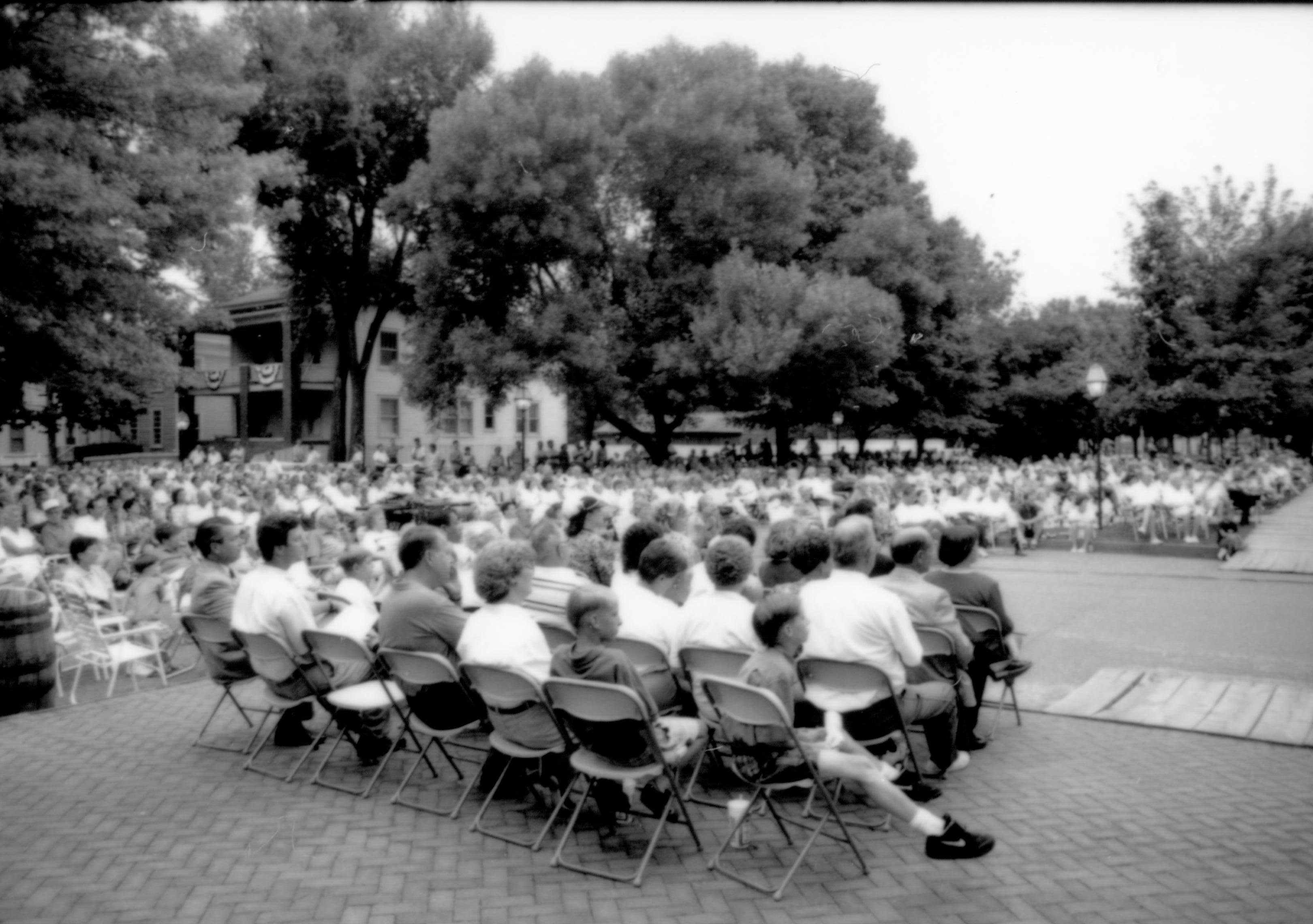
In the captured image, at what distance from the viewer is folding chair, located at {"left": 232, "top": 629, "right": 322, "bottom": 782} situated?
5.38 m

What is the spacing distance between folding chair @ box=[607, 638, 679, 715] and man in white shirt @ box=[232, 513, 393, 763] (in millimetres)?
1607

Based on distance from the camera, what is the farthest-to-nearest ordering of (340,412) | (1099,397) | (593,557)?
(340,412), (1099,397), (593,557)

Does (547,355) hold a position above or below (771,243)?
below

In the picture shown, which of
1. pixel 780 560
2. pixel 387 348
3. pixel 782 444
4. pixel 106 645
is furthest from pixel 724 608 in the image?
pixel 387 348

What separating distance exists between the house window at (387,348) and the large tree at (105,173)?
26.4m

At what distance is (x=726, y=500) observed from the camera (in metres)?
18.1

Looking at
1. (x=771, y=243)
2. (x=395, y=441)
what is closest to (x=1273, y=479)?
(x=771, y=243)

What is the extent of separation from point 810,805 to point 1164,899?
158cm

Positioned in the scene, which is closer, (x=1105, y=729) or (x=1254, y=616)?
(x=1105, y=729)

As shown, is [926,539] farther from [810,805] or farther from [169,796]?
[169,796]

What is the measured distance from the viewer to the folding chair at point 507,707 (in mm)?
4258

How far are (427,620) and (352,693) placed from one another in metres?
0.73

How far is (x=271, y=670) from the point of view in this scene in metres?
5.52

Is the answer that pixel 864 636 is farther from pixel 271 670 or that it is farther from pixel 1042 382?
pixel 1042 382
